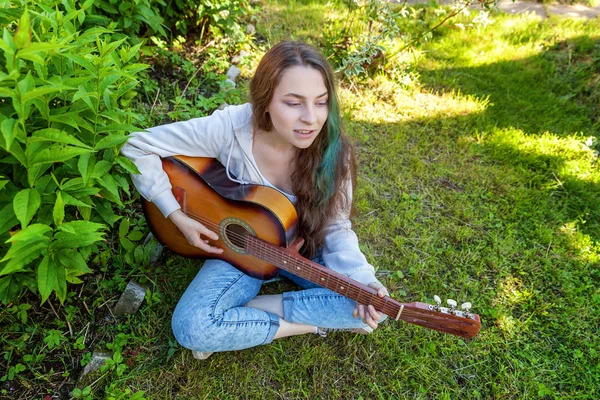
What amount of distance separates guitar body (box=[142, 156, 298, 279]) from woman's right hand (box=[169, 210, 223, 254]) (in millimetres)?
40

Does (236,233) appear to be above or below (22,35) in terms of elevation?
below

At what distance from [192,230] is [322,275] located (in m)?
0.69

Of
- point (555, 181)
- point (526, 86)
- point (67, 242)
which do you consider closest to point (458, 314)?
point (67, 242)

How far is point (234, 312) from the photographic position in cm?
213

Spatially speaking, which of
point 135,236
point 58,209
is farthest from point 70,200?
point 135,236

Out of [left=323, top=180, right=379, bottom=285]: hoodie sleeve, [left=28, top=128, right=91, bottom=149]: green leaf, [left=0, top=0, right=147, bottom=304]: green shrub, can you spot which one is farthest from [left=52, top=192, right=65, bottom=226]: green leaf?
[left=323, top=180, right=379, bottom=285]: hoodie sleeve

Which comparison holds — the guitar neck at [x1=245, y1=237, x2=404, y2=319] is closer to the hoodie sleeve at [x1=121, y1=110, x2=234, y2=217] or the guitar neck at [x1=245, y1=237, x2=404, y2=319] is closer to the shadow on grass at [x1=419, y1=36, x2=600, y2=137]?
the hoodie sleeve at [x1=121, y1=110, x2=234, y2=217]

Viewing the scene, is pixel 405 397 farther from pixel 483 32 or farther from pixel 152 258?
pixel 483 32

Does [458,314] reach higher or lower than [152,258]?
higher

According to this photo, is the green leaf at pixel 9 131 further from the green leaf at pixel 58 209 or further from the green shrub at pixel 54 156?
the green leaf at pixel 58 209

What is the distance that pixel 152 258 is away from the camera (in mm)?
2535

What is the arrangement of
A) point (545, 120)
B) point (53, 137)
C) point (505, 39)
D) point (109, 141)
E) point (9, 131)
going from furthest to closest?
point (505, 39) → point (545, 120) → point (109, 141) → point (53, 137) → point (9, 131)

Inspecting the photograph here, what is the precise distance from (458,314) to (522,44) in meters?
3.83

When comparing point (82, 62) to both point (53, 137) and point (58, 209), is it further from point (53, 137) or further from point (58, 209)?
point (58, 209)
